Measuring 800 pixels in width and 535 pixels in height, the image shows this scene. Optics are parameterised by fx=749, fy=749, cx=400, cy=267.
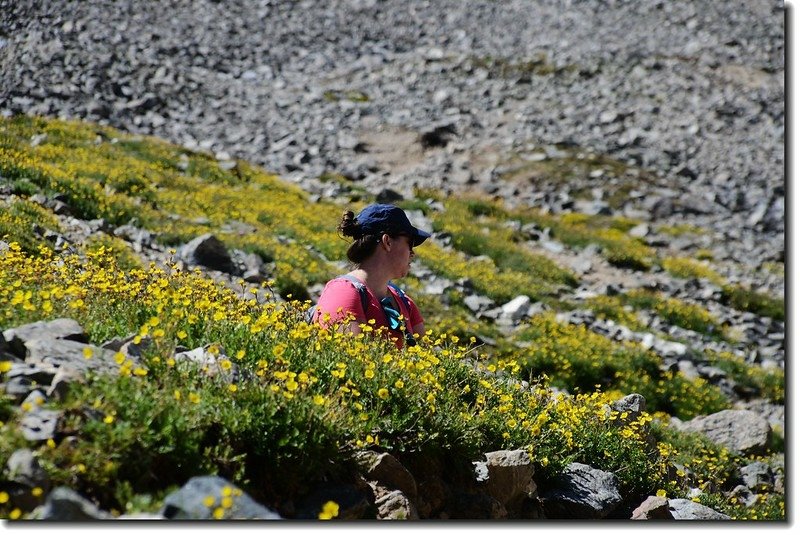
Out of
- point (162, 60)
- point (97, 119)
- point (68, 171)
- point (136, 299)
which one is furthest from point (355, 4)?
point (136, 299)

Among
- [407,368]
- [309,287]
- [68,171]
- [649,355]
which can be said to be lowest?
[649,355]

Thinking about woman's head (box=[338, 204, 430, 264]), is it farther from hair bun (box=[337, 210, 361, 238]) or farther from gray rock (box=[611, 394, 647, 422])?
gray rock (box=[611, 394, 647, 422])

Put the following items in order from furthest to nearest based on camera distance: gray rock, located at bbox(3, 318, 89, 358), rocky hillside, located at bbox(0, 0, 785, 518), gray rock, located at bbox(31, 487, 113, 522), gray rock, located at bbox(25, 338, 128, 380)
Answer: rocky hillside, located at bbox(0, 0, 785, 518) → gray rock, located at bbox(3, 318, 89, 358) → gray rock, located at bbox(25, 338, 128, 380) → gray rock, located at bbox(31, 487, 113, 522)

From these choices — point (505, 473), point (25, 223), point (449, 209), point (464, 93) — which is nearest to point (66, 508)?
point (505, 473)

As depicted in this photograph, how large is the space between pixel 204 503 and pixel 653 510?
12.6 feet

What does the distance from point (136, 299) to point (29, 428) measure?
6.69 feet

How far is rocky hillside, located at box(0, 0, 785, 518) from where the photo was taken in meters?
4.77

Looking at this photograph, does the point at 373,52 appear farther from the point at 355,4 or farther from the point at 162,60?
the point at 162,60

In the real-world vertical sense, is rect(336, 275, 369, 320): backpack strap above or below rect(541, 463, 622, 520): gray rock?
above

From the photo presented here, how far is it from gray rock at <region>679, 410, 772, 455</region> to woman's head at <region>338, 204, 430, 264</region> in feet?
20.9

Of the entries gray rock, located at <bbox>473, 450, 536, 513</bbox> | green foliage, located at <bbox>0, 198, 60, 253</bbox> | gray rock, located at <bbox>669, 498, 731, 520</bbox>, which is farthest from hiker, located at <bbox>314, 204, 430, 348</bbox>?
green foliage, located at <bbox>0, 198, 60, 253</bbox>

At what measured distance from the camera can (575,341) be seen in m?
13.4

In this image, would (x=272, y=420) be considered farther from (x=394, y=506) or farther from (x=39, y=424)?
(x=39, y=424)

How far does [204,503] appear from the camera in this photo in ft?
10.9
